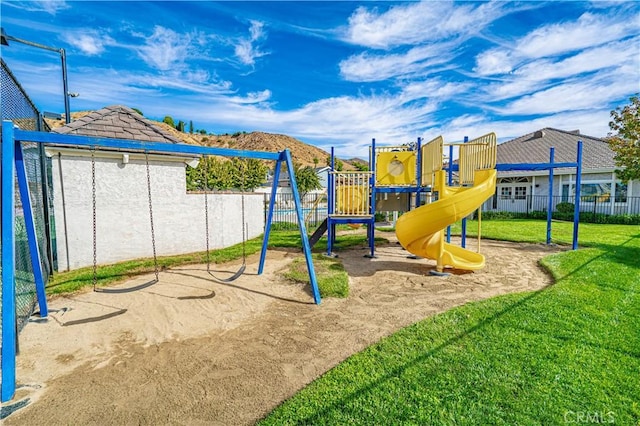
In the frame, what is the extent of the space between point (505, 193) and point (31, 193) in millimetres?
24010

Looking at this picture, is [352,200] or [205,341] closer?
[205,341]

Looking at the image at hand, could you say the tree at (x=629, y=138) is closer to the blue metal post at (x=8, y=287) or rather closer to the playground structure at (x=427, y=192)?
the playground structure at (x=427, y=192)

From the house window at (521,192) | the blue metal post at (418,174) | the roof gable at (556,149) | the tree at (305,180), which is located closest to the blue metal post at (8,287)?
the blue metal post at (418,174)

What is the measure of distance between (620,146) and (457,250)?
21.5 ft

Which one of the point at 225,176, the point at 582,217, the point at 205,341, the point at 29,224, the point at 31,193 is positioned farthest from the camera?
the point at 225,176

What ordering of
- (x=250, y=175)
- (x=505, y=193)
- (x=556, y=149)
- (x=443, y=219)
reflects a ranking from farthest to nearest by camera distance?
(x=250, y=175) < (x=556, y=149) < (x=505, y=193) < (x=443, y=219)

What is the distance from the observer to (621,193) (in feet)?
55.4

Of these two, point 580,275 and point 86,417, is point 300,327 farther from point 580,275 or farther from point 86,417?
point 580,275

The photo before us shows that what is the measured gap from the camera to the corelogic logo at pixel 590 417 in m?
2.32

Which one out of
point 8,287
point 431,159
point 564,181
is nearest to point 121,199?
point 8,287

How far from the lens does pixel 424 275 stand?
679 cm

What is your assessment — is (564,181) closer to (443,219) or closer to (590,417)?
(443,219)

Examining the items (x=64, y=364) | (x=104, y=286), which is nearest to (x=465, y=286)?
(x=64, y=364)

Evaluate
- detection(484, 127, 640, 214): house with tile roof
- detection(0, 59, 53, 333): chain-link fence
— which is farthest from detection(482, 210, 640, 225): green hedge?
detection(0, 59, 53, 333): chain-link fence
